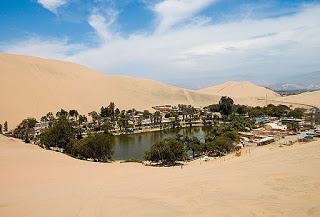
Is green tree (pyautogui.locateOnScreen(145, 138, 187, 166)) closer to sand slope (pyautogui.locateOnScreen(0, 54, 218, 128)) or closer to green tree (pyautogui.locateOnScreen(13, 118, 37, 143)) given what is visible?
green tree (pyautogui.locateOnScreen(13, 118, 37, 143))

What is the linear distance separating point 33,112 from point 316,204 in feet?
287

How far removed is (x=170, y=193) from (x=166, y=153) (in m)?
22.4

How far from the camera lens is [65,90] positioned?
10975 cm

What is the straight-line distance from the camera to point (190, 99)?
136m

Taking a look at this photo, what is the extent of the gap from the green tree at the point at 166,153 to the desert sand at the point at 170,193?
57.8 ft

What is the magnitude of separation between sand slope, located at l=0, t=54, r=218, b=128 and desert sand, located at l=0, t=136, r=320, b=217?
6803 cm

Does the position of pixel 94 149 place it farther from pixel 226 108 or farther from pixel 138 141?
pixel 226 108

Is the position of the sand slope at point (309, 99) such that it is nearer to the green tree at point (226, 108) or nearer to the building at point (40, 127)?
the green tree at point (226, 108)

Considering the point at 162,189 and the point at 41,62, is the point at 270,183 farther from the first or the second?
the point at 41,62

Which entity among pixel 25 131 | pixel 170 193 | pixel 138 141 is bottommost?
pixel 138 141

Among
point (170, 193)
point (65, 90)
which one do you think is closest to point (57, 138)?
point (170, 193)

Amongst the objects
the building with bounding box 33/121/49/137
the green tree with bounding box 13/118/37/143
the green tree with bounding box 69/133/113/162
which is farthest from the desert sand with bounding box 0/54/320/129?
the green tree with bounding box 69/133/113/162

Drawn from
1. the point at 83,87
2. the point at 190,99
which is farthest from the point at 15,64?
the point at 190,99

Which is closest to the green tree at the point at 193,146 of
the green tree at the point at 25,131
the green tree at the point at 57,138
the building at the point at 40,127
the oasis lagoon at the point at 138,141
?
the oasis lagoon at the point at 138,141
